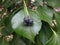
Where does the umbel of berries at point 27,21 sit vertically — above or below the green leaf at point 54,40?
above

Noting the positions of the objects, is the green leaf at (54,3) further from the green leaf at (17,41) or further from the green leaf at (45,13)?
the green leaf at (17,41)

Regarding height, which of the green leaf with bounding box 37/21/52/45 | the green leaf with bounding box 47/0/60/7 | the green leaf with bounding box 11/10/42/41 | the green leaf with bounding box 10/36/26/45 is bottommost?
the green leaf with bounding box 10/36/26/45

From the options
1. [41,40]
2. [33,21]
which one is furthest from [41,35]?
[33,21]

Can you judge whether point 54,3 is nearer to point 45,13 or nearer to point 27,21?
point 45,13

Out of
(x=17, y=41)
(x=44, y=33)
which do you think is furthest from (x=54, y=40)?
(x=17, y=41)

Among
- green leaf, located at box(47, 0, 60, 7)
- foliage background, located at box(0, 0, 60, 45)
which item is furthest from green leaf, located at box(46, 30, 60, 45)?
green leaf, located at box(47, 0, 60, 7)

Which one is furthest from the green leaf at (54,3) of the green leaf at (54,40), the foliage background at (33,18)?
the green leaf at (54,40)

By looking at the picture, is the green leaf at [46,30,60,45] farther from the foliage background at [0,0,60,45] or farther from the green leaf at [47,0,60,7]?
the green leaf at [47,0,60,7]
